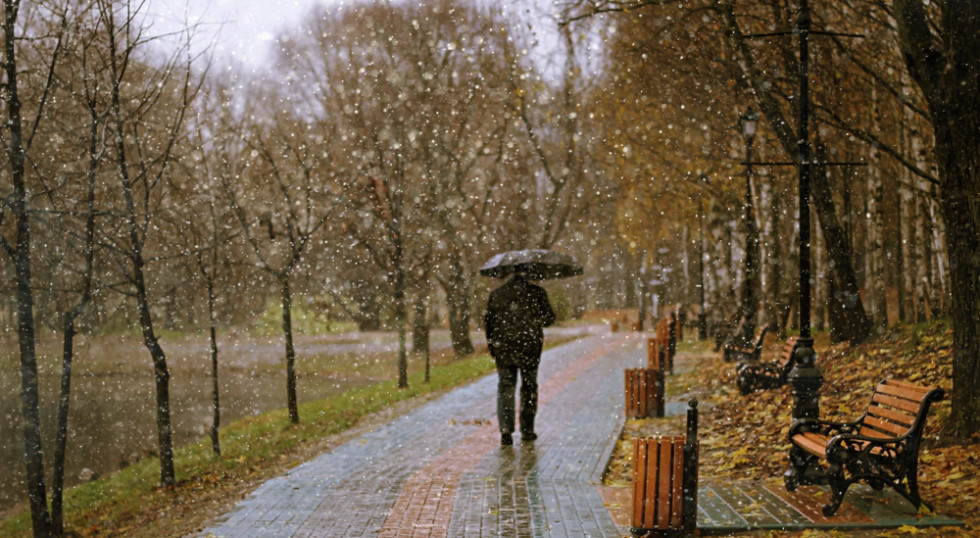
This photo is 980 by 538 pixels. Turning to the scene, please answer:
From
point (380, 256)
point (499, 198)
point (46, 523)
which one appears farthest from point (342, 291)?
point (46, 523)

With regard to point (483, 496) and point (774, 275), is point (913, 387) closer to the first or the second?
point (483, 496)

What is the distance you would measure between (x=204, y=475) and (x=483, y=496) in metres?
6.15

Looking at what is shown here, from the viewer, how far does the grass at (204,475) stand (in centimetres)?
1022

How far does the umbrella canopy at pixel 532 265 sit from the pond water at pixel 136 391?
591 centimetres

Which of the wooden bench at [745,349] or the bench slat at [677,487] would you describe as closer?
the bench slat at [677,487]

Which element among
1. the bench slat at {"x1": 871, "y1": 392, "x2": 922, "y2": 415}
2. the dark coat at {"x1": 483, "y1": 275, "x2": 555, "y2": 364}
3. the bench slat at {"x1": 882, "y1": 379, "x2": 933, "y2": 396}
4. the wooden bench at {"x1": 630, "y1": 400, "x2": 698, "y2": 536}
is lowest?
the wooden bench at {"x1": 630, "y1": 400, "x2": 698, "y2": 536}

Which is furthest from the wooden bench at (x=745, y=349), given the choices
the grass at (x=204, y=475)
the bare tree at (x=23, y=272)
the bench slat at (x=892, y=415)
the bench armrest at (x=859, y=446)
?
the bare tree at (x=23, y=272)

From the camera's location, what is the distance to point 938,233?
15250 mm

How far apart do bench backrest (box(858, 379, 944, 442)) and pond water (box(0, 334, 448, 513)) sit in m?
10.1

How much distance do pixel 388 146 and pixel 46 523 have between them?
14.6m

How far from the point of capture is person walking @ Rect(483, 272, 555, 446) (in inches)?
414

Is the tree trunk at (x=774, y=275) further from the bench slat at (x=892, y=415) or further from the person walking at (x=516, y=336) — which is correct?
the bench slat at (x=892, y=415)

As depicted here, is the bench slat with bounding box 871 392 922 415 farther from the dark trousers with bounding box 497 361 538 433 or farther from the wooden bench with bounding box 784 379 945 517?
the dark trousers with bounding box 497 361 538 433

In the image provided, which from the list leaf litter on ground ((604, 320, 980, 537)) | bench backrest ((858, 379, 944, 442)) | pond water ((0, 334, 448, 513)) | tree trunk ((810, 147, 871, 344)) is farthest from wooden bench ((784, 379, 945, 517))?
pond water ((0, 334, 448, 513))
